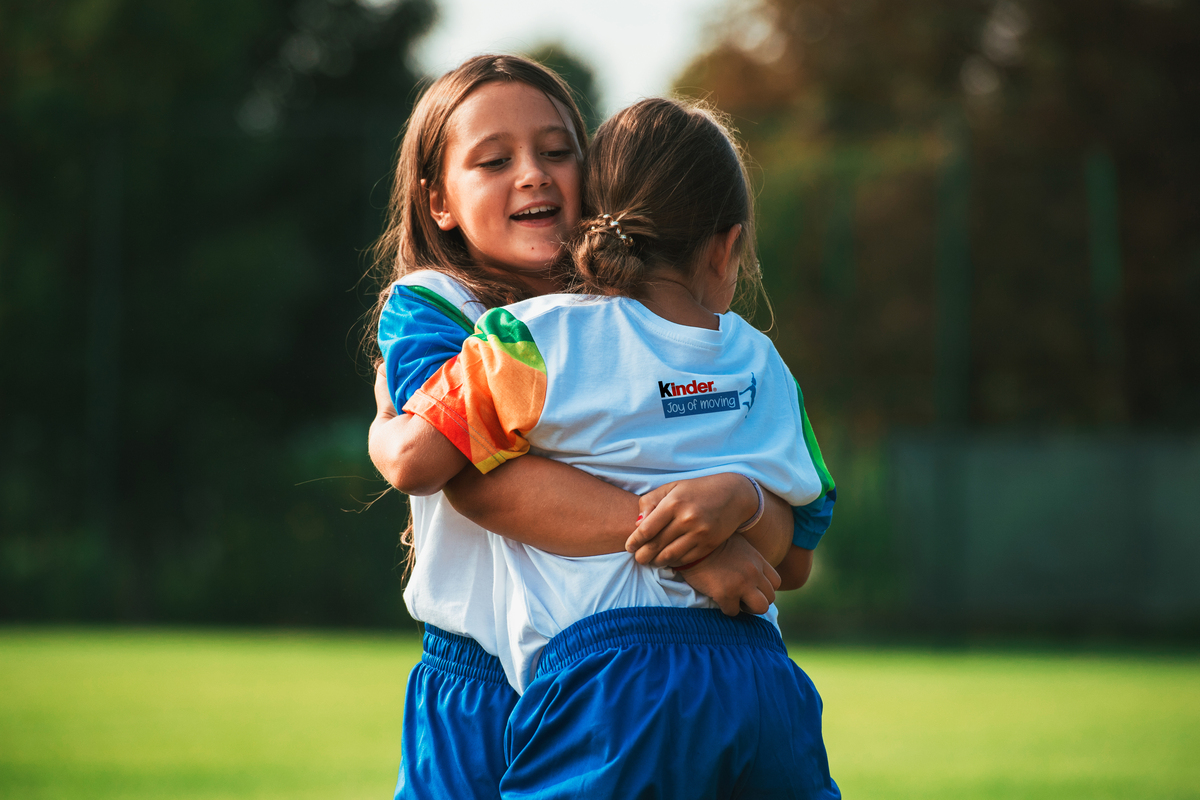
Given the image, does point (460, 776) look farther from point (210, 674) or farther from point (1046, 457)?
point (1046, 457)

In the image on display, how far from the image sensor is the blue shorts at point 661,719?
129 cm

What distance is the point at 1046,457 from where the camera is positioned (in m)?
10.0

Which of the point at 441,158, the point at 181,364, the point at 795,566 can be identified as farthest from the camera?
the point at 181,364

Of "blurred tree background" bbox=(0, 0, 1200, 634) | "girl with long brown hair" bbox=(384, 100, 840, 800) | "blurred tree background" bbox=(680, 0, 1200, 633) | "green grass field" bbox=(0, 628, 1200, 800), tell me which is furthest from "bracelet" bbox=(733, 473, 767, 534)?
"blurred tree background" bbox=(680, 0, 1200, 633)

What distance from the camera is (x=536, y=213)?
1641 mm

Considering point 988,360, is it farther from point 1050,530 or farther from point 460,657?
point 460,657

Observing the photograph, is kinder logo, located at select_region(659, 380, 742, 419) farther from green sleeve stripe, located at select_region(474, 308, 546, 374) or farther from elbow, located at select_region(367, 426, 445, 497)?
elbow, located at select_region(367, 426, 445, 497)

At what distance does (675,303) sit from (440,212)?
47 centimetres

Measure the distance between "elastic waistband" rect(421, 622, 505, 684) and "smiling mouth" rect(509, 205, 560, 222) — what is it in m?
0.56

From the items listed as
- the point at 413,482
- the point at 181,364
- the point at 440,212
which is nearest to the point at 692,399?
the point at 413,482

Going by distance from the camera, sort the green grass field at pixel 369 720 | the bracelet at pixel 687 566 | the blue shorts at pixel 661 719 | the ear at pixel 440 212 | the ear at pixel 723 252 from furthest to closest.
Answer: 1. the green grass field at pixel 369 720
2. the ear at pixel 440 212
3. the ear at pixel 723 252
4. the bracelet at pixel 687 566
5. the blue shorts at pixel 661 719

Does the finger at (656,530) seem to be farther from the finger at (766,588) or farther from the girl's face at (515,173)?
the girl's face at (515,173)

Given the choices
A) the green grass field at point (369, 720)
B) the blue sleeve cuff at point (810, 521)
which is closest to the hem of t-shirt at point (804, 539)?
the blue sleeve cuff at point (810, 521)

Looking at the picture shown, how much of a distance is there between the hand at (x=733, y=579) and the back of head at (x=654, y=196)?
326 millimetres
